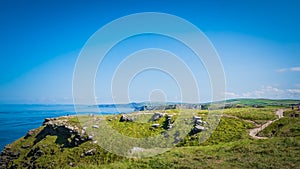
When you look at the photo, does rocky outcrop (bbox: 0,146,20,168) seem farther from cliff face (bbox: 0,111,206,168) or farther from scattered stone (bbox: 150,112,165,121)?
scattered stone (bbox: 150,112,165,121)

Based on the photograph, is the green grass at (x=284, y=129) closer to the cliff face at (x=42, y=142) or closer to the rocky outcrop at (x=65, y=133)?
the cliff face at (x=42, y=142)

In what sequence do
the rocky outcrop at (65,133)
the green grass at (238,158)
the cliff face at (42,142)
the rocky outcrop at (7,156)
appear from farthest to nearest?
the rocky outcrop at (7,156) < the cliff face at (42,142) < the rocky outcrop at (65,133) < the green grass at (238,158)

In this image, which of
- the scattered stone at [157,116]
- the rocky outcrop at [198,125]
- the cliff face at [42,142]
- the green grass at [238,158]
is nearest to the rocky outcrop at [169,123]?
the scattered stone at [157,116]

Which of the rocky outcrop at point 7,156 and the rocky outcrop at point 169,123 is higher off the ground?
the rocky outcrop at point 169,123

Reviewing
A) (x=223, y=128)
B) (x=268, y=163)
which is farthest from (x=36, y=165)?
(x=268, y=163)

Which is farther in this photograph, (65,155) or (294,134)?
(65,155)

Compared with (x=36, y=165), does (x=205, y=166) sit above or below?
above

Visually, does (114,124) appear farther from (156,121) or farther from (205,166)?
(205,166)

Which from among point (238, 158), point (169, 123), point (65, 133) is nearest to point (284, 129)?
point (238, 158)

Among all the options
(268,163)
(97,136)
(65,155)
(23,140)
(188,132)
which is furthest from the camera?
(23,140)
